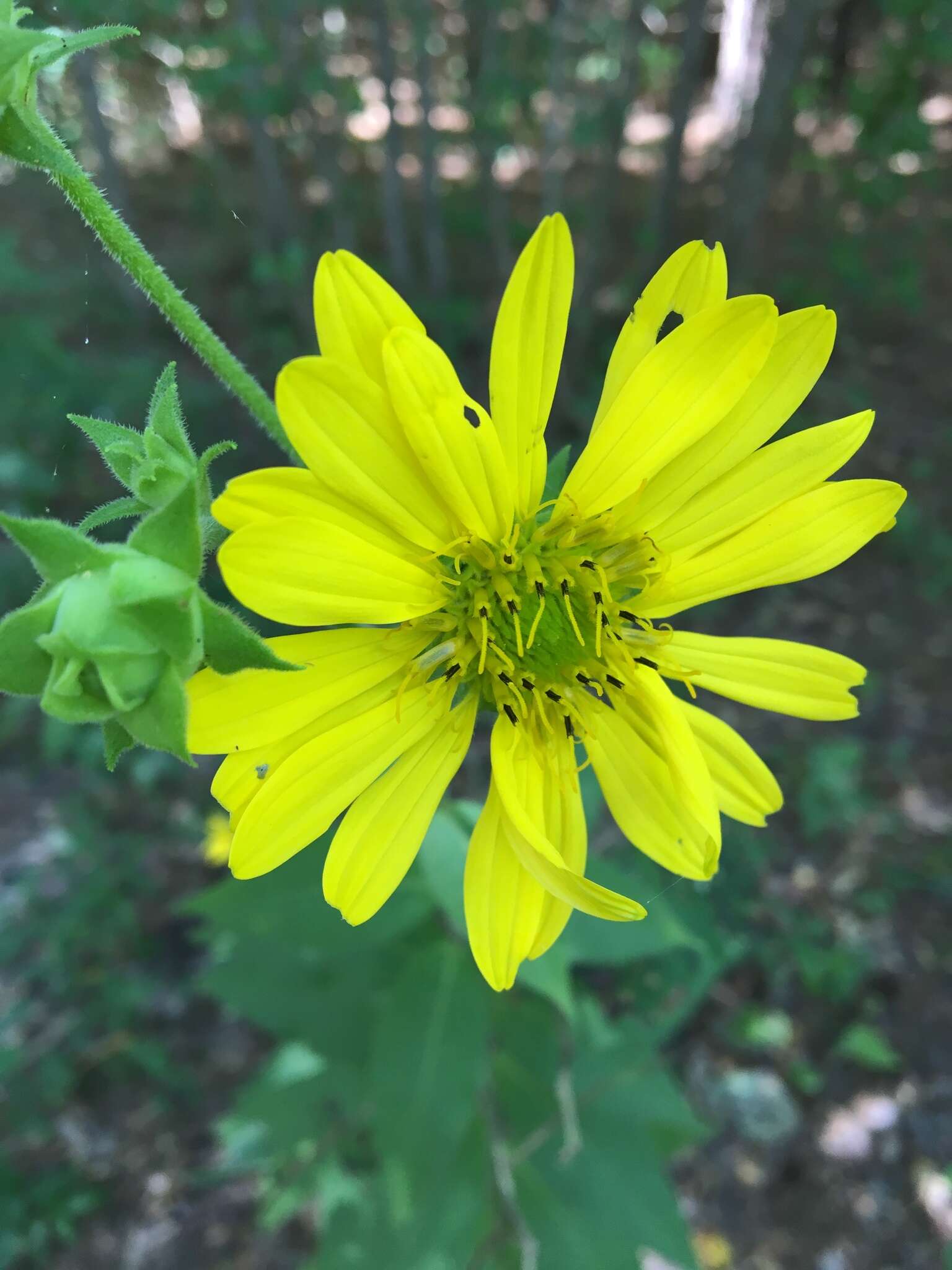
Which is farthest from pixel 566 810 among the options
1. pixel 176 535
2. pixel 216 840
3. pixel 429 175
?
pixel 429 175

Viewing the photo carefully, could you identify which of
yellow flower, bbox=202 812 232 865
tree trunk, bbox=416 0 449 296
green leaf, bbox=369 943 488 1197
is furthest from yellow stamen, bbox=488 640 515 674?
tree trunk, bbox=416 0 449 296

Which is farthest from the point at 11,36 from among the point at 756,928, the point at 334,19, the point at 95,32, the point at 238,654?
the point at 334,19

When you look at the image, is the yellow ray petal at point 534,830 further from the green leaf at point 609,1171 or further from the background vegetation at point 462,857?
the green leaf at point 609,1171

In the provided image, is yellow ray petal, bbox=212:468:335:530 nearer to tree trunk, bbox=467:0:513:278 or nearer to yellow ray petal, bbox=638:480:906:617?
yellow ray petal, bbox=638:480:906:617

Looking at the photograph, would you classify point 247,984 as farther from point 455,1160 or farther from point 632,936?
point 632,936

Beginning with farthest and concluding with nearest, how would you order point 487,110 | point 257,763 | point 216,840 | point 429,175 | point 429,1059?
1. point 429,175
2. point 487,110
3. point 216,840
4. point 429,1059
5. point 257,763

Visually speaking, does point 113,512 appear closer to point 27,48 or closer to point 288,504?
point 288,504
